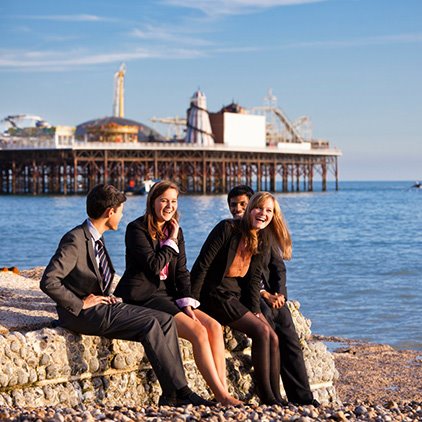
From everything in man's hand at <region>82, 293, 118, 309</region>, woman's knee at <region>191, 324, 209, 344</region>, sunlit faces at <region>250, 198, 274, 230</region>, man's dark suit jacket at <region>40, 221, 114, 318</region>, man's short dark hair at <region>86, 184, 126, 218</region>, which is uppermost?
man's short dark hair at <region>86, 184, 126, 218</region>

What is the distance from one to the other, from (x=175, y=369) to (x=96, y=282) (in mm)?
740

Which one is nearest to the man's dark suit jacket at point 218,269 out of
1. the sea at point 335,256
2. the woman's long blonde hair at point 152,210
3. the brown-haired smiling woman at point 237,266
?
the brown-haired smiling woman at point 237,266

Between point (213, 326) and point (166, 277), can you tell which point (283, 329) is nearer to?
point (213, 326)

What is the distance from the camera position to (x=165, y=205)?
19.9 feet

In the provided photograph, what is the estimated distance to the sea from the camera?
12.3 m

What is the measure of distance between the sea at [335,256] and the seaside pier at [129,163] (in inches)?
343

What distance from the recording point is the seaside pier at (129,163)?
6091 cm

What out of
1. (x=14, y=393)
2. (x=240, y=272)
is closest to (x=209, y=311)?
(x=240, y=272)

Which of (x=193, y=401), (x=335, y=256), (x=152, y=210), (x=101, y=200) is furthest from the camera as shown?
(x=335, y=256)

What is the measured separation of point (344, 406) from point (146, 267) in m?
1.54

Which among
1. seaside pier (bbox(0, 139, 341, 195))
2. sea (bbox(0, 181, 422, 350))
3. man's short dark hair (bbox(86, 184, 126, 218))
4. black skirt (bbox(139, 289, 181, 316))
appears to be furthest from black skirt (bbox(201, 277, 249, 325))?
seaside pier (bbox(0, 139, 341, 195))

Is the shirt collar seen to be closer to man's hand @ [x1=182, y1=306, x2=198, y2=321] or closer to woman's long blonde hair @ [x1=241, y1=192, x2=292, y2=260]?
man's hand @ [x1=182, y1=306, x2=198, y2=321]

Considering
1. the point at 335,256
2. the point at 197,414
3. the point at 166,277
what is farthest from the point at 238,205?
the point at 335,256

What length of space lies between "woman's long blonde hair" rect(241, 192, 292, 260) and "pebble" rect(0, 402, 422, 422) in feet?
3.84
